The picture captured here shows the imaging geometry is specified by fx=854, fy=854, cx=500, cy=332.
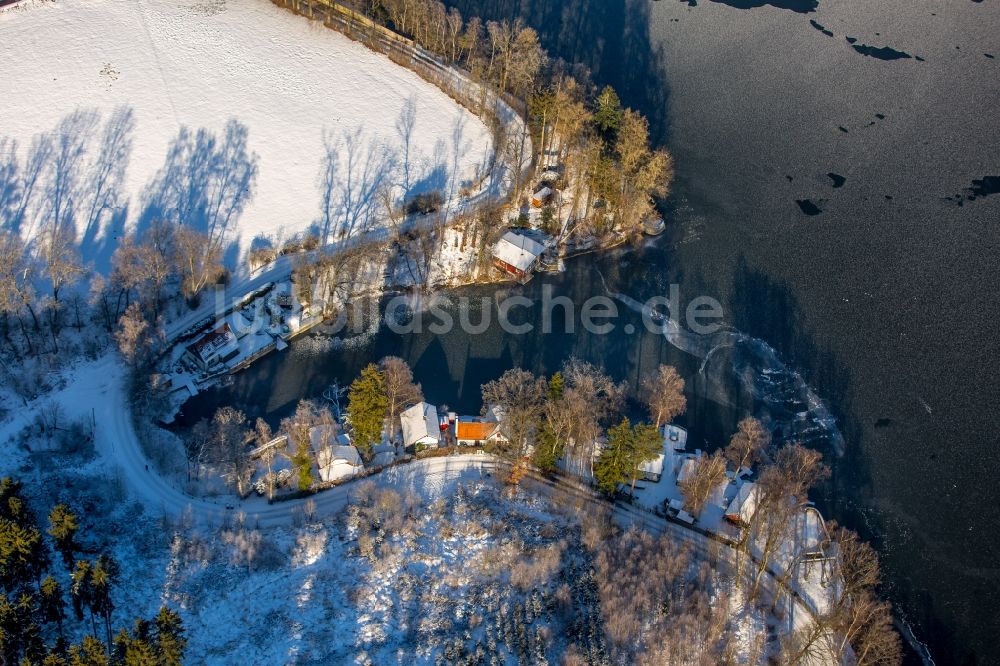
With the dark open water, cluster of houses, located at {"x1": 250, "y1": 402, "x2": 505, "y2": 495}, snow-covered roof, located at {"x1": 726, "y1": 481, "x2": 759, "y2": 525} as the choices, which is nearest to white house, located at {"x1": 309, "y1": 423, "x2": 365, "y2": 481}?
cluster of houses, located at {"x1": 250, "y1": 402, "x2": 505, "y2": 495}

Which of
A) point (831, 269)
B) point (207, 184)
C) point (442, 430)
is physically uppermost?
point (207, 184)

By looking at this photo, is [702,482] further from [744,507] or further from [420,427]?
[420,427]

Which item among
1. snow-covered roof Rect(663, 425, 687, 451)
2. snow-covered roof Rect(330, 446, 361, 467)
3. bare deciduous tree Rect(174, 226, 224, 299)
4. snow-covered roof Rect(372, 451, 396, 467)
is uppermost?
bare deciduous tree Rect(174, 226, 224, 299)

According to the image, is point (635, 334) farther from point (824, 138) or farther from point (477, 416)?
point (824, 138)

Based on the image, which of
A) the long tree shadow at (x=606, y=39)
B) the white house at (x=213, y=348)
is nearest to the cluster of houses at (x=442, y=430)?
the white house at (x=213, y=348)

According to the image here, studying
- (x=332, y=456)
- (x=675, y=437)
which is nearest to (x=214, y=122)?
(x=332, y=456)

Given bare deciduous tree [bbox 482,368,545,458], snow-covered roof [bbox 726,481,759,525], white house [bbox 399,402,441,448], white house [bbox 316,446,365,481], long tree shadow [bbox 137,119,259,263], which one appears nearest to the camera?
snow-covered roof [bbox 726,481,759,525]

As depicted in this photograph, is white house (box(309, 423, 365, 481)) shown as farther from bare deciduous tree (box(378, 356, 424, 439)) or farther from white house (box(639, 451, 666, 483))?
white house (box(639, 451, 666, 483))
